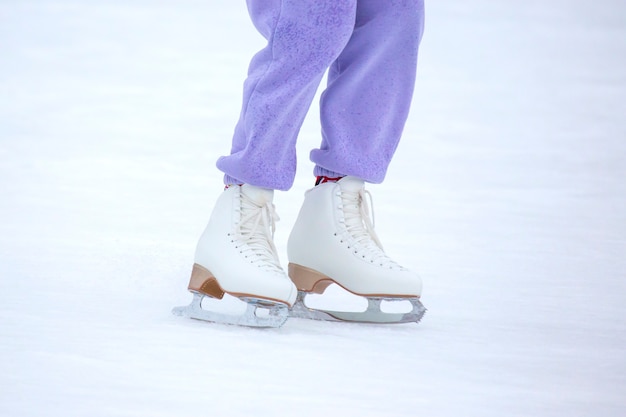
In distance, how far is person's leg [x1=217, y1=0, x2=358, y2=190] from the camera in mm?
1162

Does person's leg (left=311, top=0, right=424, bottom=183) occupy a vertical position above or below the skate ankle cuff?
above

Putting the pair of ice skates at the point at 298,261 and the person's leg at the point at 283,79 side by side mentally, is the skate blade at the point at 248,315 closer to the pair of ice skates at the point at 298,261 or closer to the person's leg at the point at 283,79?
the pair of ice skates at the point at 298,261

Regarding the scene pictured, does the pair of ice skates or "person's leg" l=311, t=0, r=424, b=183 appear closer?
the pair of ice skates

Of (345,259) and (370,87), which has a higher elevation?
(370,87)

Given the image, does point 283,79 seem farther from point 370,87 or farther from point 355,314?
point 355,314

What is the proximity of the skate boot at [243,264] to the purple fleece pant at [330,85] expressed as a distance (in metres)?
0.04

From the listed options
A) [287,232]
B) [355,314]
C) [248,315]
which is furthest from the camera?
[287,232]

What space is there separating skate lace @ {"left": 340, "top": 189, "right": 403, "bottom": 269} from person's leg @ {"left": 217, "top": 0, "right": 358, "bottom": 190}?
0.12m

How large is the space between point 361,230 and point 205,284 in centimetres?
23

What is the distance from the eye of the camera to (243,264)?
1.18 m

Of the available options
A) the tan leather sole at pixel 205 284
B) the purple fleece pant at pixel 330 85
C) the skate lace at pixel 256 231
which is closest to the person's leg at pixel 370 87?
the purple fleece pant at pixel 330 85

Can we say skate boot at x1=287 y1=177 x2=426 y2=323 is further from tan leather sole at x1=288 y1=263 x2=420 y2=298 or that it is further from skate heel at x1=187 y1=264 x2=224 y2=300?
skate heel at x1=187 y1=264 x2=224 y2=300

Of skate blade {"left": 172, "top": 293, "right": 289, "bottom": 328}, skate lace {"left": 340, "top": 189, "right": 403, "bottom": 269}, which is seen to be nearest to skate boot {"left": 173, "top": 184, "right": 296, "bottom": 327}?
skate blade {"left": 172, "top": 293, "right": 289, "bottom": 328}

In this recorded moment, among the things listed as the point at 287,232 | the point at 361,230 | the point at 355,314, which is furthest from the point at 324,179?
the point at 287,232
